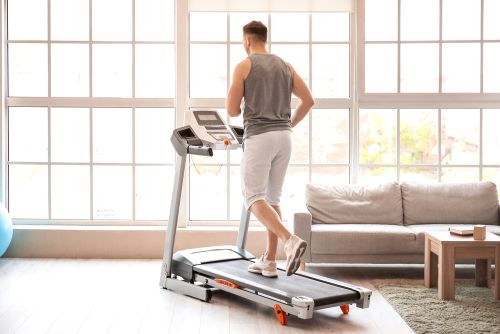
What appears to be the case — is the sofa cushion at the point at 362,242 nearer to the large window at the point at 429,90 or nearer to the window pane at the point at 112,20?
the large window at the point at 429,90

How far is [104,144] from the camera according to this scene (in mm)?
6332

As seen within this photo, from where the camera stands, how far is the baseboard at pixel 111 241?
241 inches

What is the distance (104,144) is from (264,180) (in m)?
2.39

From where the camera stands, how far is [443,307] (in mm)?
4359

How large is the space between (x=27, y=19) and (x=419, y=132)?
366 centimetres

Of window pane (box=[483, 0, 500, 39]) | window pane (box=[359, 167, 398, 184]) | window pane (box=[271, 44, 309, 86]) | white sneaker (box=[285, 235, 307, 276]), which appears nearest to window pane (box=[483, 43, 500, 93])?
window pane (box=[483, 0, 500, 39])

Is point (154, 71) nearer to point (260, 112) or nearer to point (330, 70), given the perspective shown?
point (330, 70)

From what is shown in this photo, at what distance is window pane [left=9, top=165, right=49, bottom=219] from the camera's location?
249 inches

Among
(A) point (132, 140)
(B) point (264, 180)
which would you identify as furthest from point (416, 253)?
(A) point (132, 140)

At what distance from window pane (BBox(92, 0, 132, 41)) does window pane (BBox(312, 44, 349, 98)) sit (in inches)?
66.4

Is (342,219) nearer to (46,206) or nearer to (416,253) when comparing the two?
(416,253)

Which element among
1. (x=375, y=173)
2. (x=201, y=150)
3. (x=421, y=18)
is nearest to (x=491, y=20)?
(x=421, y=18)

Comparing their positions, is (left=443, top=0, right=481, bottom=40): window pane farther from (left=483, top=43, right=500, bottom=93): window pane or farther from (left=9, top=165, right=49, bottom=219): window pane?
→ (left=9, top=165, right=49, bottom=219): window pane

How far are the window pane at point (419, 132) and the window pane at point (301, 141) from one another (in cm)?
85
